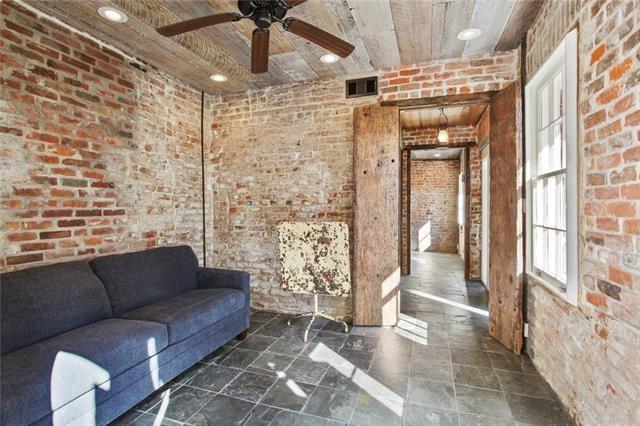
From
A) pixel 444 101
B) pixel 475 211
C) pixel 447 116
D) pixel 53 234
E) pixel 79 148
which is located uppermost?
pixel 447 116

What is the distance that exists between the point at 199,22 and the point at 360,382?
8.78 feet

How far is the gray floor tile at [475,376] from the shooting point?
7.53 ft

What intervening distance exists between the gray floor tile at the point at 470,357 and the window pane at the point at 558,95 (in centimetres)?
203

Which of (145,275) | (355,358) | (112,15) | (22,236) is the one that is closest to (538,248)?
(355,358)

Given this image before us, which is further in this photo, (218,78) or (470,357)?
(218,78)

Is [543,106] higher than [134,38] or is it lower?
lower

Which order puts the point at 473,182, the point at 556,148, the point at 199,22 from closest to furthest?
the point at 199,22
the point at 556,148
the point at 473,182

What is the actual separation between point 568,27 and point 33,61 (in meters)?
3.72

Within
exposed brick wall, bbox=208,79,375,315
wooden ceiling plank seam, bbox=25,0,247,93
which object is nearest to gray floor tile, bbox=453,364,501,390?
exposed brick wall, bbox=208,79,375,315

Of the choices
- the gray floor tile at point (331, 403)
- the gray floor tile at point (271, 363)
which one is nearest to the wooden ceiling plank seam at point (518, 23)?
the gray floor tile at point (331, 403)

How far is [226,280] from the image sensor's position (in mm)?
3145

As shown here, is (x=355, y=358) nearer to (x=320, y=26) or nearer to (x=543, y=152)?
(x=543, y=152)

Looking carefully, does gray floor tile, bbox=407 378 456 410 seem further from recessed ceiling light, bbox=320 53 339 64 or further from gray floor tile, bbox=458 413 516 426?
recessed ceiling light, bbox=320 53 339 64

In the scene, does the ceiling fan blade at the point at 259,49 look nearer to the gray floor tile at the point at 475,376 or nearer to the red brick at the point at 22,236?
the red brick at the point at 22,236
